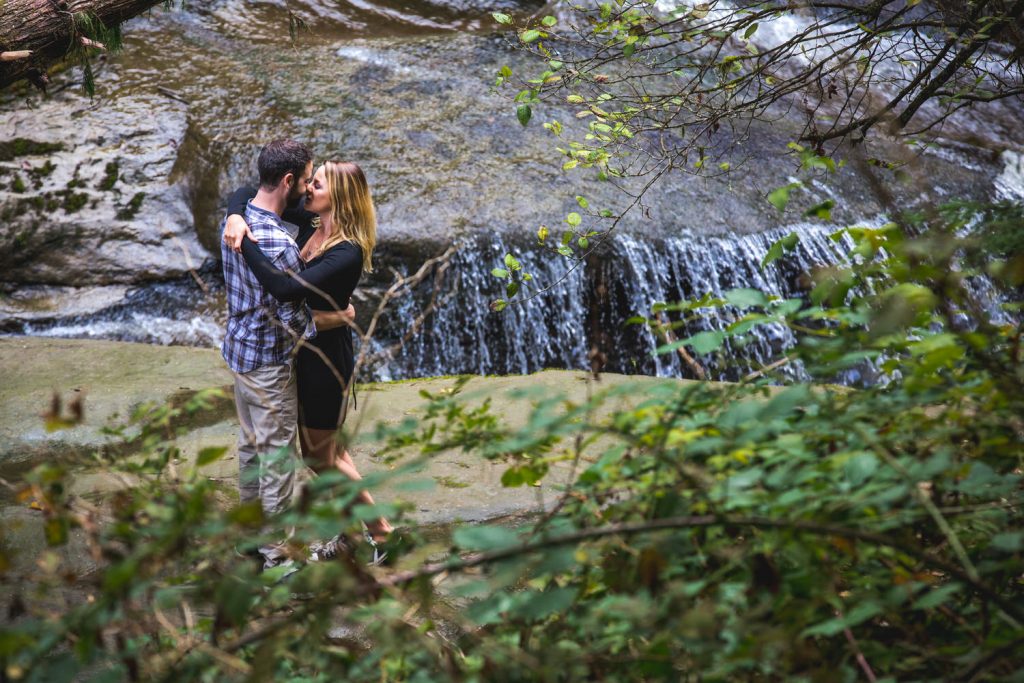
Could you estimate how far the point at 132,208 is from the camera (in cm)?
826

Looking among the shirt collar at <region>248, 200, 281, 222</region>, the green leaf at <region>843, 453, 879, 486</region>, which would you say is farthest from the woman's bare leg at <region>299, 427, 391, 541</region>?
the green leaf at <region>843, 453, 879, 486</region>

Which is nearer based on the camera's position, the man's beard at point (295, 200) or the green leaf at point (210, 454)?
the green leaf at point (210, 454)

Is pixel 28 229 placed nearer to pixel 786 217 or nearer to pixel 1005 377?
pixel 786 217

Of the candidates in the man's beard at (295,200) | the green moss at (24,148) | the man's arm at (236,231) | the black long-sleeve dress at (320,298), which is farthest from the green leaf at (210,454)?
the green moss at (24,148)

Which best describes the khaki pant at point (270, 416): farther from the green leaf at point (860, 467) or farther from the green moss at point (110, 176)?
the green moss at point (110, 176)

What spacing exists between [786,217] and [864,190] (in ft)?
4.54

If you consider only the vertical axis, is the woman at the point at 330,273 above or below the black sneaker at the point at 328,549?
above

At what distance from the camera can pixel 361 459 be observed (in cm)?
551

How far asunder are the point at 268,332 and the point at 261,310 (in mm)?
103

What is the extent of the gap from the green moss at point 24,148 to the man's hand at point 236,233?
18.8ft

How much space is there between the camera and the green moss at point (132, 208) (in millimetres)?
8211

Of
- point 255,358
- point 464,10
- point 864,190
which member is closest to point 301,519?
point 255,358

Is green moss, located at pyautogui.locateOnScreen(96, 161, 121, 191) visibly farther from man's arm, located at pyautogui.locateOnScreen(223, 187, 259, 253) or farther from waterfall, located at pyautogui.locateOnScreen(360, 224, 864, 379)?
man's arm, located at pyautogui.locateOnScreen(223, 187, 259, 253)

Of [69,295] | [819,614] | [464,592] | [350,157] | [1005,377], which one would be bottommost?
[69,295]
